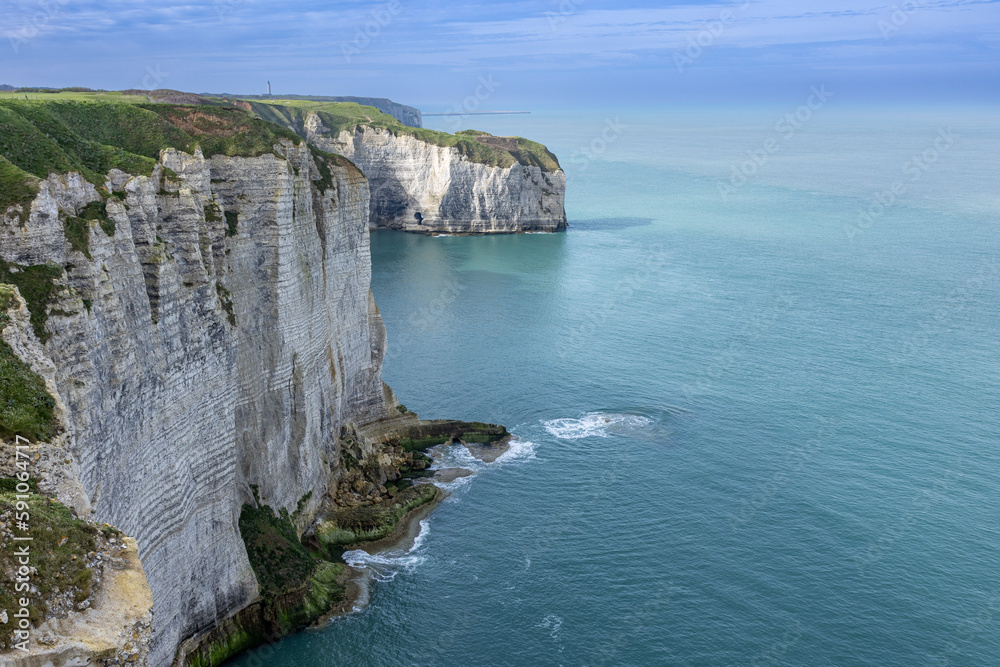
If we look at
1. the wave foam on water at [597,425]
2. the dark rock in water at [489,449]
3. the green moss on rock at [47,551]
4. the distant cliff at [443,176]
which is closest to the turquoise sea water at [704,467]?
the wave foam on water at [597,425]

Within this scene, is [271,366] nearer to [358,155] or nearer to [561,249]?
[561,249]

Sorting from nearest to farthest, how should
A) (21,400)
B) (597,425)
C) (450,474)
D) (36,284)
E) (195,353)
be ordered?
1. (21,400)
2. (36,284)
3. (195,353)
4. (450,474)
5. (597,425)

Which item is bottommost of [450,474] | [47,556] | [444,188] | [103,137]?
[450,474]

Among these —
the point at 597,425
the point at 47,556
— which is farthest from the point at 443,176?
the point at 47,556

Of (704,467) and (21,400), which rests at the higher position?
(21,400)

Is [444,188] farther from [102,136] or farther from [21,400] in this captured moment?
[21,400]

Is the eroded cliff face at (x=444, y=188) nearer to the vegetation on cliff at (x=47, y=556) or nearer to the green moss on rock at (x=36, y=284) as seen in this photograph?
the green moss on rock at (x=36, y=284)

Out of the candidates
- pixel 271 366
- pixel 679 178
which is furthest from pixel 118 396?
pixel 679 178

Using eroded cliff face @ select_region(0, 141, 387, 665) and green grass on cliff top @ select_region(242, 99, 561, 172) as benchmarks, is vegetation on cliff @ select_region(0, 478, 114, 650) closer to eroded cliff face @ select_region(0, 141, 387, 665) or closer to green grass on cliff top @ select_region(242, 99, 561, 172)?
eroded cliff face @ select_region(0, 141, 387, 665)
